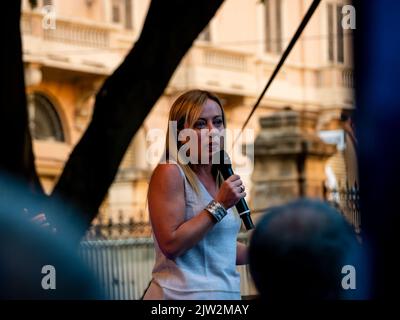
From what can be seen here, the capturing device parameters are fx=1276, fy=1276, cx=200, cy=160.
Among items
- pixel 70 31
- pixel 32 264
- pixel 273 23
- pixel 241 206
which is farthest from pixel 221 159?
pixel 273 23

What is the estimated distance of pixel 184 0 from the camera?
269 inches

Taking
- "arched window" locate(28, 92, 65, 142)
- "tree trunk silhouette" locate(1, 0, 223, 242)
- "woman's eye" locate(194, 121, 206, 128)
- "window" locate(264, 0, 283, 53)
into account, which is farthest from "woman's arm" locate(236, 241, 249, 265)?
"window" locate(264, 0, 283, 53)

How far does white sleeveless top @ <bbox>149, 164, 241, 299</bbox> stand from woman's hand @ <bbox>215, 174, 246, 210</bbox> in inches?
2.5

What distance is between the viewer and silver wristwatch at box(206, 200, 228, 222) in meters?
3.65

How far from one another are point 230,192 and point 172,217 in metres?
0.18

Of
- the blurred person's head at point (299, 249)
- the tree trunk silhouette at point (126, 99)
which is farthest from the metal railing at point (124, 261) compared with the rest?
the blurred person's head at point (299, 249)

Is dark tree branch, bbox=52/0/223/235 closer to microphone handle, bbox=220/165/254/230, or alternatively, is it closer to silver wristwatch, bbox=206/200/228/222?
microphone handle, bbox=220/165/254/230

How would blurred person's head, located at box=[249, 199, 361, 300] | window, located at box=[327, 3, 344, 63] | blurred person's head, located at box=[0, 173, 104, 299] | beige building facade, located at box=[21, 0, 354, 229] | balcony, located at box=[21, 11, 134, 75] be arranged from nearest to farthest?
blurred person's head, located at box=[249, 199, 361, 300] → blurred person's head, located at box=[0, 173, 104, 299] → balcony, located at box=[21, 11, 134, 75] → beige building facade, located at box=[21, 0, 354, 229] → window, located at box=[327, 3, 344, 63]

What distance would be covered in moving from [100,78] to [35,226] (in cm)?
1891

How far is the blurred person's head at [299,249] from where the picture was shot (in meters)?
2.45

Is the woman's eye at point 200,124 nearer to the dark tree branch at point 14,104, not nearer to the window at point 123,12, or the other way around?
the dark tree branch at point 14,104

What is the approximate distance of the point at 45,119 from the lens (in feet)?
76.1
